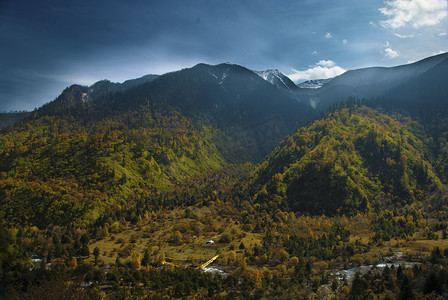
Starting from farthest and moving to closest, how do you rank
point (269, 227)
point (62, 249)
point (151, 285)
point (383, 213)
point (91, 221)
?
point (383, 213) → point (269, 227) → point (91, 221) → point (62, 249) → point (151, 285)

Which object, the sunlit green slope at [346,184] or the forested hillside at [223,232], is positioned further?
the sunlit green slope at [346,184]

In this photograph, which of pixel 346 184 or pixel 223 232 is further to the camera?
pixel 346 184

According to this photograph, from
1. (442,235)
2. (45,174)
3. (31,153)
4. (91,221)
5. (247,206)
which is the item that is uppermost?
(31,153)

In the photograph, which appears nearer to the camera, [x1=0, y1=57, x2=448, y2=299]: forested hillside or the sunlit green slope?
[x1=0, y1=57, x2=448, y2=299]: forested hillside

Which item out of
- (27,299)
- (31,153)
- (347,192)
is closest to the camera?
(27,299)

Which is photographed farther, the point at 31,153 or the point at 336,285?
the point at 31,153

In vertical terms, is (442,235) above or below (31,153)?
below

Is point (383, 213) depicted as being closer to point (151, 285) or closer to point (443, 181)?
point (443, 181)

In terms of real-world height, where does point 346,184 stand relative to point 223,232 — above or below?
above

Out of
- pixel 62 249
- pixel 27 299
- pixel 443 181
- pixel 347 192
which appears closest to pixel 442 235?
pixel 347 192
